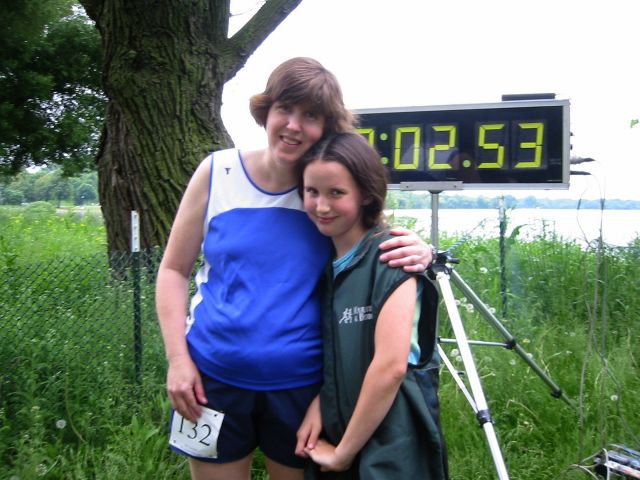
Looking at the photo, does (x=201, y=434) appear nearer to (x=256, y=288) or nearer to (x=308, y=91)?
(x=256, y=288)

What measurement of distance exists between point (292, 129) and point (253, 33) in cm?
379

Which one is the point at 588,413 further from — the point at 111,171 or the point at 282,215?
the point at 111,171

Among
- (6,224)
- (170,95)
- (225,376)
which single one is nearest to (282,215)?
(225,376)

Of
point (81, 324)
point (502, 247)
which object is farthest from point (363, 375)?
point (502, 247)

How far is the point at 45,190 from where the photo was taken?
18.3m

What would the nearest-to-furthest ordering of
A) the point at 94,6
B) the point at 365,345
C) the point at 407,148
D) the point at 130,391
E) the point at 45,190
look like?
the point at 365,345
the point at 130,391
the point at 407,148
the point at 94,6
the point at 45,190

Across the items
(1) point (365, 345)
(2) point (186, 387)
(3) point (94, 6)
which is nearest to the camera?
(1) point (365, 345)

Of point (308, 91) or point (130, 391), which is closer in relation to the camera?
point (308, 91)

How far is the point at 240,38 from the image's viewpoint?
5031 mm

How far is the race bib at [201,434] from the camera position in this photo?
1.71 m

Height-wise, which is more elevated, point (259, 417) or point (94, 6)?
point (94, 6)

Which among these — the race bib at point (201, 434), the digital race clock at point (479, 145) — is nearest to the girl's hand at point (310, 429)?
the race bib at point (201, 434)

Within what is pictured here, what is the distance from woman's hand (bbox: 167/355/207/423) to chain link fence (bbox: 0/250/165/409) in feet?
5.72

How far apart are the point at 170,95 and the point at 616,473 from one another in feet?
12.4
